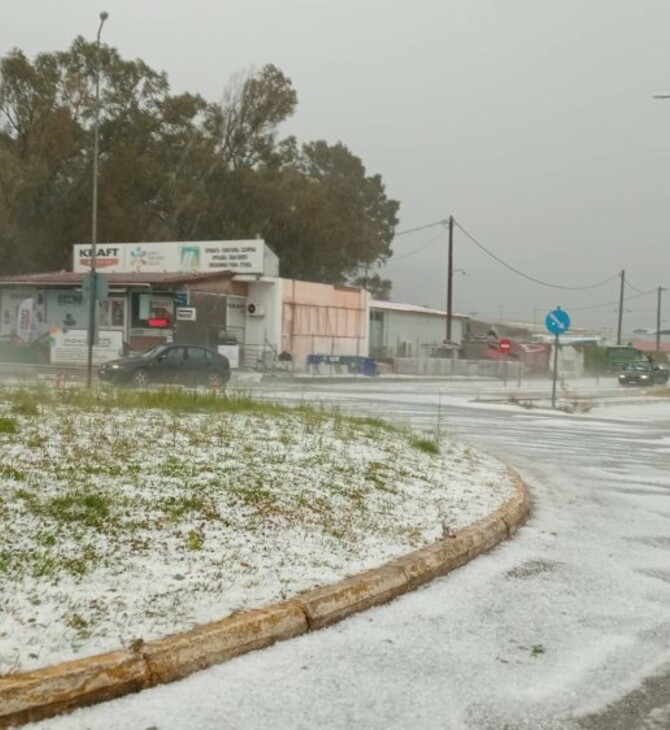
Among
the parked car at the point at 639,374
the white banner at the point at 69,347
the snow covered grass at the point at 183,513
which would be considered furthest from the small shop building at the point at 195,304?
the snow covered grass at the point at 183,513

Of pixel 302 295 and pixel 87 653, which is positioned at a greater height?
pixel 302 295

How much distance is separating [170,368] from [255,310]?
53.7 ft

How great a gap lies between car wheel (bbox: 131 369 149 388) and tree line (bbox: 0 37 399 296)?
29888mm

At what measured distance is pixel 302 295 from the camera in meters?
45.8

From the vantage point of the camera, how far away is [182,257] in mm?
45719

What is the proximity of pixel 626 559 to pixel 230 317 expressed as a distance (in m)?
37.0

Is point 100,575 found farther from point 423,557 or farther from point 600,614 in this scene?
point 600,614

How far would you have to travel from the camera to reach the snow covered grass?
4.80 meters

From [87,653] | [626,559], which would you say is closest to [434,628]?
[87,653]

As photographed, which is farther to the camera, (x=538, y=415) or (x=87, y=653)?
(x=538, y=415)

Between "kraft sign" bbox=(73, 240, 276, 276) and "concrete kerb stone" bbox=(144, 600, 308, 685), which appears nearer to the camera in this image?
"concrete kerb stone" bbox=(144, 600, 308, 685)

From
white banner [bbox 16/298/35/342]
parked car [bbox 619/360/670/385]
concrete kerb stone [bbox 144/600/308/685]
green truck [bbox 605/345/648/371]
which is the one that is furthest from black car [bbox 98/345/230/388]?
green truck [bbox 605/345/648/371]

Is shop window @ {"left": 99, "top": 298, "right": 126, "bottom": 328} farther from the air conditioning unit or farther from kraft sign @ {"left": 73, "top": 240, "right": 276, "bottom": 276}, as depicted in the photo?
the air conditioning unit

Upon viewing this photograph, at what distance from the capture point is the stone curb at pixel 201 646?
3904 millimetres
